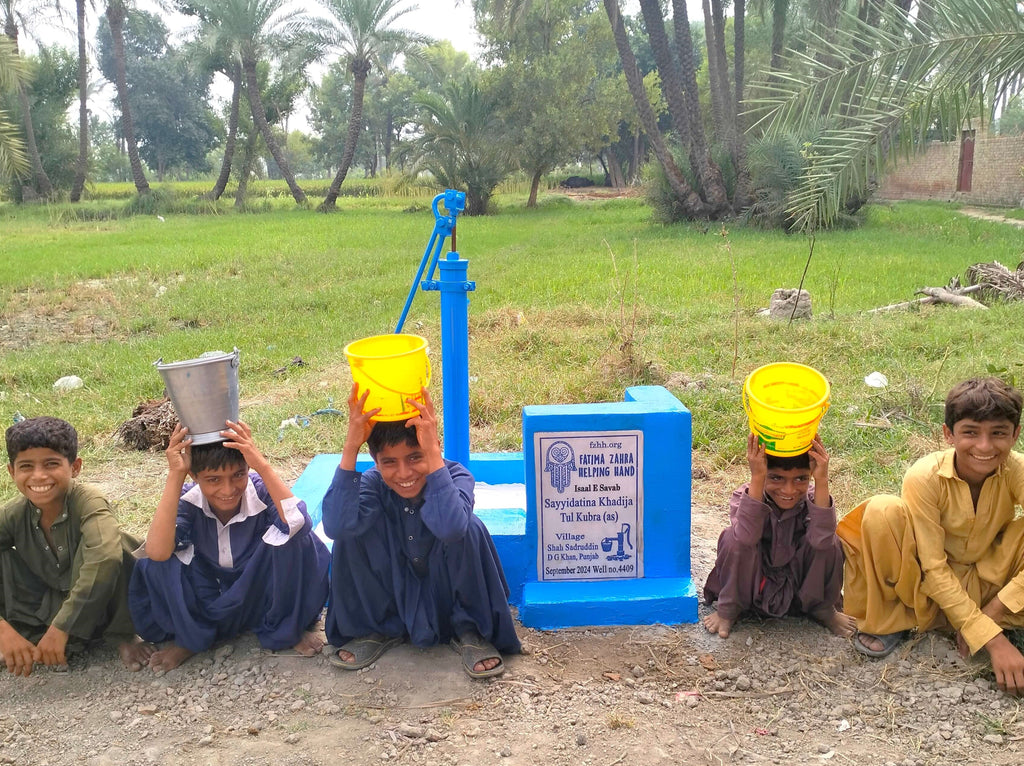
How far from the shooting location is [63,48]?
98.1ft

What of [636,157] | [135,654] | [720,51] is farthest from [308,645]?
[636,157]

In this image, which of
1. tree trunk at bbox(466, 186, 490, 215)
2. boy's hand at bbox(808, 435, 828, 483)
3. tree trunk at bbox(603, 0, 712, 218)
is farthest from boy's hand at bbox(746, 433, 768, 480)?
tree trunk at bbox(466, 186, 490, 215)

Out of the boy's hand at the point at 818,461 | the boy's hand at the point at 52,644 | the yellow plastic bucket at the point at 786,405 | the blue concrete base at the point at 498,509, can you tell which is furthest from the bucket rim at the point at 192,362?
the boy's hand at the point at 818,461

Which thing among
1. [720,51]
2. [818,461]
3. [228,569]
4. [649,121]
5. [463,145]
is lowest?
[228,569]

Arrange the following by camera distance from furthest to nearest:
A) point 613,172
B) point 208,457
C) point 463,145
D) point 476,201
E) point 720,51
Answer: point 613,172
point 463,145
point 476,201
point 720,51
point 208,457

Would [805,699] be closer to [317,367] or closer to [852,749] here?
[852,749]

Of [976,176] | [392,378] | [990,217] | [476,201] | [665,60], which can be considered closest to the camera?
[392,378]

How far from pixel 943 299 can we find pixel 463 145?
56.4 ft

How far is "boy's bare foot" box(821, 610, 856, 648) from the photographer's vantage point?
2912 mm

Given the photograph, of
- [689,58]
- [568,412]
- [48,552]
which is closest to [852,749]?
[568,412]

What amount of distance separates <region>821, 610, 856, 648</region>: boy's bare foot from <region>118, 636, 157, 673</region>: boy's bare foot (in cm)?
222

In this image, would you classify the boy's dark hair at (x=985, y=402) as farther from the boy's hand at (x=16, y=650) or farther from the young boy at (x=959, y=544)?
the boy's hand at (x=16, y=650)

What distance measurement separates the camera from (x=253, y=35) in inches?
1014

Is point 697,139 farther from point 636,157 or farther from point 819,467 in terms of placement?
point 636,157
